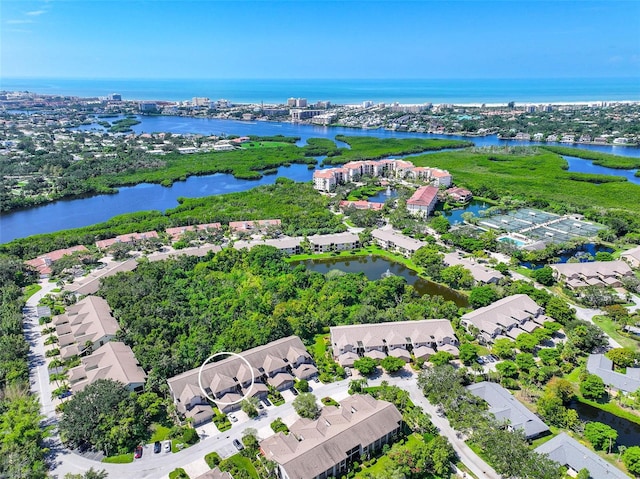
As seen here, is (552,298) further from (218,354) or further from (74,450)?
(74,450)

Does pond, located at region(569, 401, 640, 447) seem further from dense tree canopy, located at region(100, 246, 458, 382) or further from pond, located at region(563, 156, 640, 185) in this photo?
pond, located at region(563, 156, 640, 185)

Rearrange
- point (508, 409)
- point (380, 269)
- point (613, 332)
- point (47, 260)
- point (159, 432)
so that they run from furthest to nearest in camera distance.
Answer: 1. point (380, 269)
2. point (47, 260)
3. point (613, 332)
4. point (508, 409)
5. point (159, 432)

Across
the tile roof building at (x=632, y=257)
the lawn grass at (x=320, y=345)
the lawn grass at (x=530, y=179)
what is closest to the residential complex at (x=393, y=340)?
the lawn grass at (x=320, y=345)

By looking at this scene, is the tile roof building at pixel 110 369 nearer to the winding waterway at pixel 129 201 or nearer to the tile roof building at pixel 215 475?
the tile roof building at pixel 215 475

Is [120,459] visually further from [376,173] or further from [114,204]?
[376,173]

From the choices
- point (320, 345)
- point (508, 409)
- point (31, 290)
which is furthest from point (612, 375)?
point (31, 290)

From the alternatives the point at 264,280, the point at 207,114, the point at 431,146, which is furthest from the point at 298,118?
the point at 264,280
